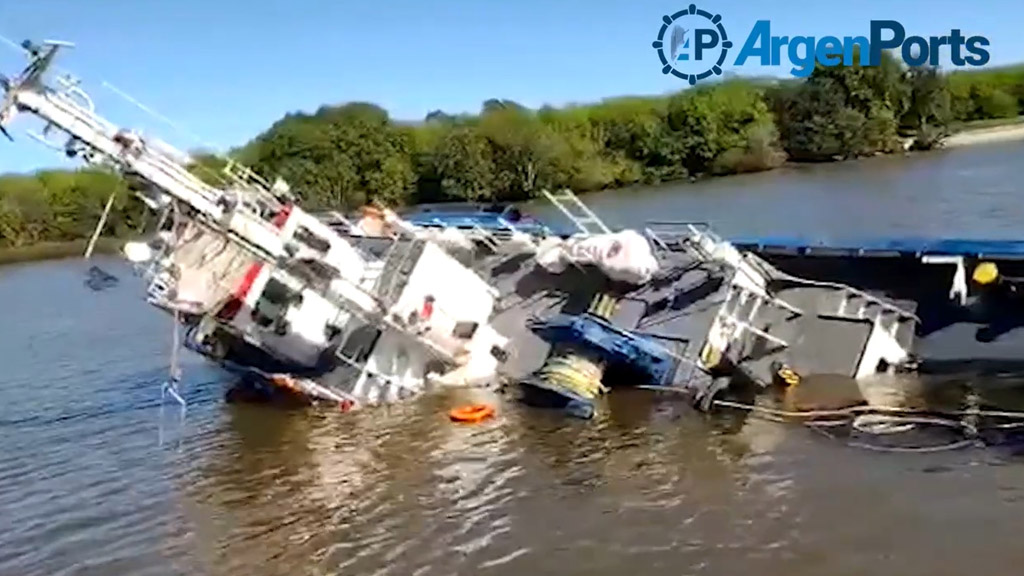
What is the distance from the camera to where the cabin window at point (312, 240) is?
2327cm

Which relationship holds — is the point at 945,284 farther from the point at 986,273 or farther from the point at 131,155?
the point at 131,155

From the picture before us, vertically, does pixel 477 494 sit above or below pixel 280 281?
below

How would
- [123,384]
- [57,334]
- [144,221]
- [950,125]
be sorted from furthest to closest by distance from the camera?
[950,125] → [57,334] → [123,384] → [144,221]

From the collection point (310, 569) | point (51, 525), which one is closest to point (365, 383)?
point (51, 525)

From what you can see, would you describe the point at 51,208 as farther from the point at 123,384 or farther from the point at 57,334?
the point at 123,384

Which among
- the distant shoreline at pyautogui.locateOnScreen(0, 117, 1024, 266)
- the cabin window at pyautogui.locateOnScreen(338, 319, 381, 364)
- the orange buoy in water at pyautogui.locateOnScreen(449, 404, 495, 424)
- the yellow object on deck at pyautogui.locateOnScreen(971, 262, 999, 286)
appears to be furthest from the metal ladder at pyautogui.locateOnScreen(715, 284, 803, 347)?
the distant shoreline at pyautogui.locateOnScreen(0, 117, 1024, 266)

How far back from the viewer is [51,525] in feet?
61.0

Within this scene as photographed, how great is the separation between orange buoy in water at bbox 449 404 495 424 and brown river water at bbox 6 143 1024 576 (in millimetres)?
242

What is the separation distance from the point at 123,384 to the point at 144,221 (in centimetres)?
760

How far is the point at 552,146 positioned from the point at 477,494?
81.7 m

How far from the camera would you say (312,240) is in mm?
23344

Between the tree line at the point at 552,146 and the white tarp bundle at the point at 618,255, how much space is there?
70.4 metres

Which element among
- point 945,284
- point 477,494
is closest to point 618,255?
point 945,284

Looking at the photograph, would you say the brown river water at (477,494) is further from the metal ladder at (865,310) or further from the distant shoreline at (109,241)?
the distant shoreline at (109,241)
